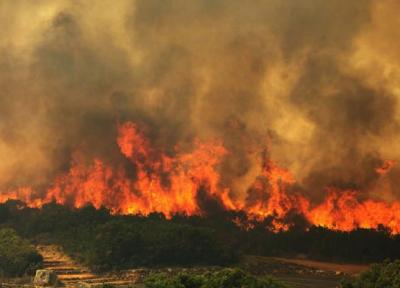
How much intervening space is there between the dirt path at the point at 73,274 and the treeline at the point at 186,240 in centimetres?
63

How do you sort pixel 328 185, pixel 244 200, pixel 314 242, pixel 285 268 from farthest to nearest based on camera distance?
pixel 244 200
pixel 328 185
pixel 314 242
pixel 285 268

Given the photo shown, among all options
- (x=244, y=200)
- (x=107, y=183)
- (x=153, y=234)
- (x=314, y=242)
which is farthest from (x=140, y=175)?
(x=314, y=242)

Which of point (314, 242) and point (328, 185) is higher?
point (328, 185)

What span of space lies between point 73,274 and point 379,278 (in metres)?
21.8

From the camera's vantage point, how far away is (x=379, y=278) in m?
25.8

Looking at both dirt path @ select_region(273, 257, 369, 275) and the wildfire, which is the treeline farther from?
the wildfire

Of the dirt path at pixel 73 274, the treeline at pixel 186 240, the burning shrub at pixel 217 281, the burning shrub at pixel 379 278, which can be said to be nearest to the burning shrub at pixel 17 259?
the dirt path at pixel 73 274

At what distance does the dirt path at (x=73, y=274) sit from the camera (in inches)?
1519

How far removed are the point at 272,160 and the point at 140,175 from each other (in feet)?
37.1

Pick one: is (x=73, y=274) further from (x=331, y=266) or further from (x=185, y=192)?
(x=331, y=266)

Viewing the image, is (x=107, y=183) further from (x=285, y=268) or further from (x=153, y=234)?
(x=285, y=268)

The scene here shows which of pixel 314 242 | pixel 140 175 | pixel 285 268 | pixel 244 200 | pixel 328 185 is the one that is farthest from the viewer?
pixel 140 175

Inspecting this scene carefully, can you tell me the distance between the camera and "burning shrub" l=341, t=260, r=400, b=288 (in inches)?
992

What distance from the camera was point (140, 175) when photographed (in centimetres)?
5684
